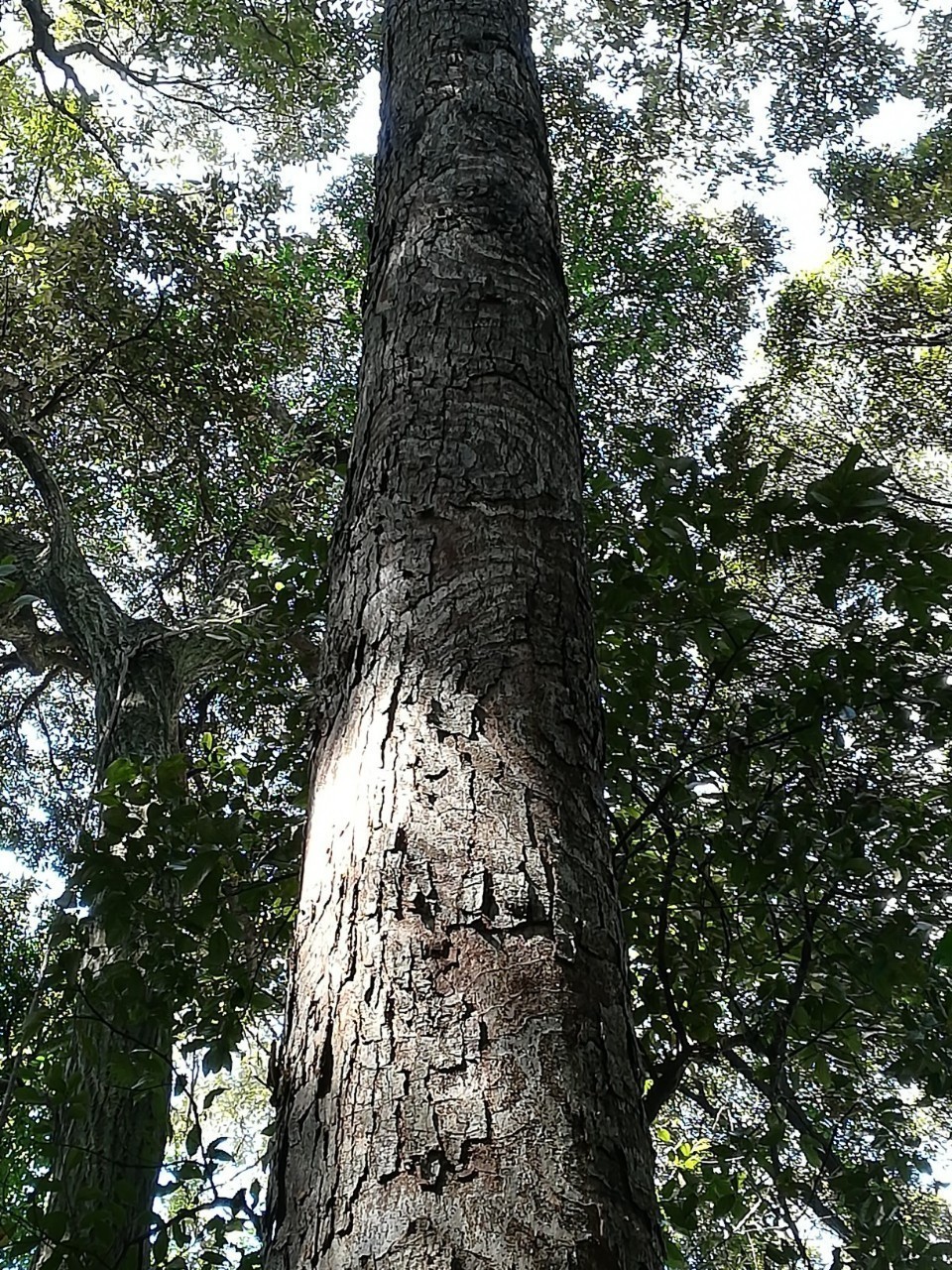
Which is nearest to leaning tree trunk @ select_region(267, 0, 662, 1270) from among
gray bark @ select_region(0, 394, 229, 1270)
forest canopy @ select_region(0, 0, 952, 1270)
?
forest canopy @ select_region(0, 0, 952, 1270)

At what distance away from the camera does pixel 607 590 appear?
2242mm

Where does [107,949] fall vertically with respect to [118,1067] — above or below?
above

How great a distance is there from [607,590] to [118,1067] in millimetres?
1376

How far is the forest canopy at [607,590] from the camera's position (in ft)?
6.73

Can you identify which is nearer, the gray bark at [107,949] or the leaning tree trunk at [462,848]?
the leaning tree trunk at [462,848]

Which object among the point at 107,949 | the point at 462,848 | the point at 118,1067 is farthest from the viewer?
the point at 107,949

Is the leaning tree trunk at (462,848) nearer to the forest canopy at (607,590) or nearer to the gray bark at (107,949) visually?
the forest canopy at (607,590)

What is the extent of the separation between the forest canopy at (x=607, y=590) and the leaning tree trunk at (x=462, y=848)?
0.76 ft

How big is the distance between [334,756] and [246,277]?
18.6 feet

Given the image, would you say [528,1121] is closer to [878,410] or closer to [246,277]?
[246,277]

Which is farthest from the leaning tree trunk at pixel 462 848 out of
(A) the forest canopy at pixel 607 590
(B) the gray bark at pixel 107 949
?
(B) the gray bark at pixel 107 949

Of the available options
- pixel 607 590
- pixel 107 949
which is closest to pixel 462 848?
pixel 607 590

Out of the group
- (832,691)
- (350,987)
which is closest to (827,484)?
(832,691)

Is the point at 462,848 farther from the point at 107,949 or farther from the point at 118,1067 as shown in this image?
the point at 107,949
